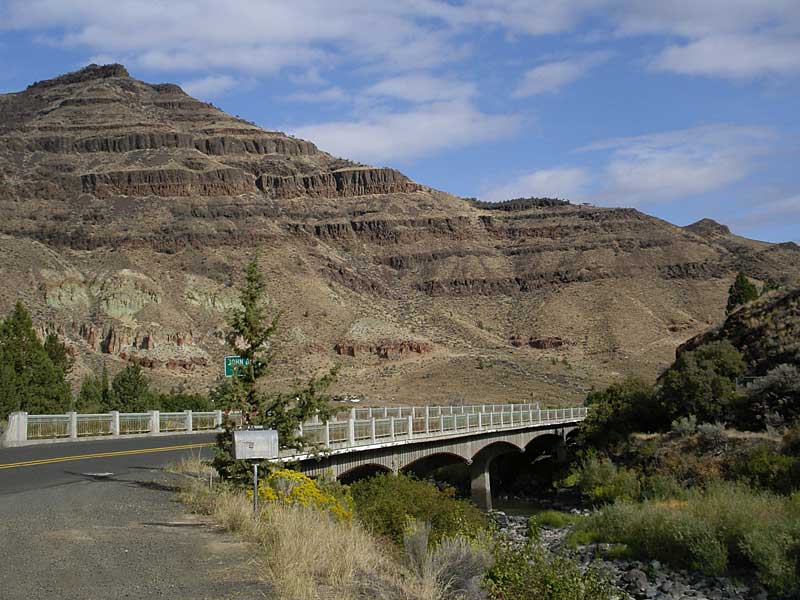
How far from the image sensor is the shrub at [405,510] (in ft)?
50.3

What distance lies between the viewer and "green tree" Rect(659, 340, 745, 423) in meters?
37.6

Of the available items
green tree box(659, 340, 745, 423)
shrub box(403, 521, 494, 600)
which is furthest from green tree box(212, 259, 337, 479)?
green tree box(659, 340, 745, 423)

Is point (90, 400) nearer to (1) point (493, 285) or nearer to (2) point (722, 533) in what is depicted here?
(2) point (722, 533)

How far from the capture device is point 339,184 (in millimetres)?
145125

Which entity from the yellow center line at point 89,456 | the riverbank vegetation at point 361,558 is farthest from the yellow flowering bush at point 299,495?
the yellow center line at point 89,456

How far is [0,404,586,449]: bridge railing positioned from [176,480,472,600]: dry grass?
7.76 metres

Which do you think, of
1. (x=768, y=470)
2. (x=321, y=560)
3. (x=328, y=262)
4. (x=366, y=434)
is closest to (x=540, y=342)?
(x=328, y=262)

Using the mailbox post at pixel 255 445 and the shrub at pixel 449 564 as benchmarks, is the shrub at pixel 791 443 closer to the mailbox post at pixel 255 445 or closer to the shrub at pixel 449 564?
the shrub at pixel 449 564

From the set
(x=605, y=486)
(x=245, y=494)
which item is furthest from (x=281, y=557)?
(x=605, y=486)

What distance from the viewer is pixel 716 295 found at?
110625mm

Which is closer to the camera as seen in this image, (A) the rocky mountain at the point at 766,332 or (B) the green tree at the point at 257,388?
(B) the green tree at the point at 257,388

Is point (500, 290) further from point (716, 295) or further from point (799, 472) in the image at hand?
point (799, 472)

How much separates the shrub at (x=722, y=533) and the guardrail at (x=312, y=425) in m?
7.27

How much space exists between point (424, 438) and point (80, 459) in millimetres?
11898
